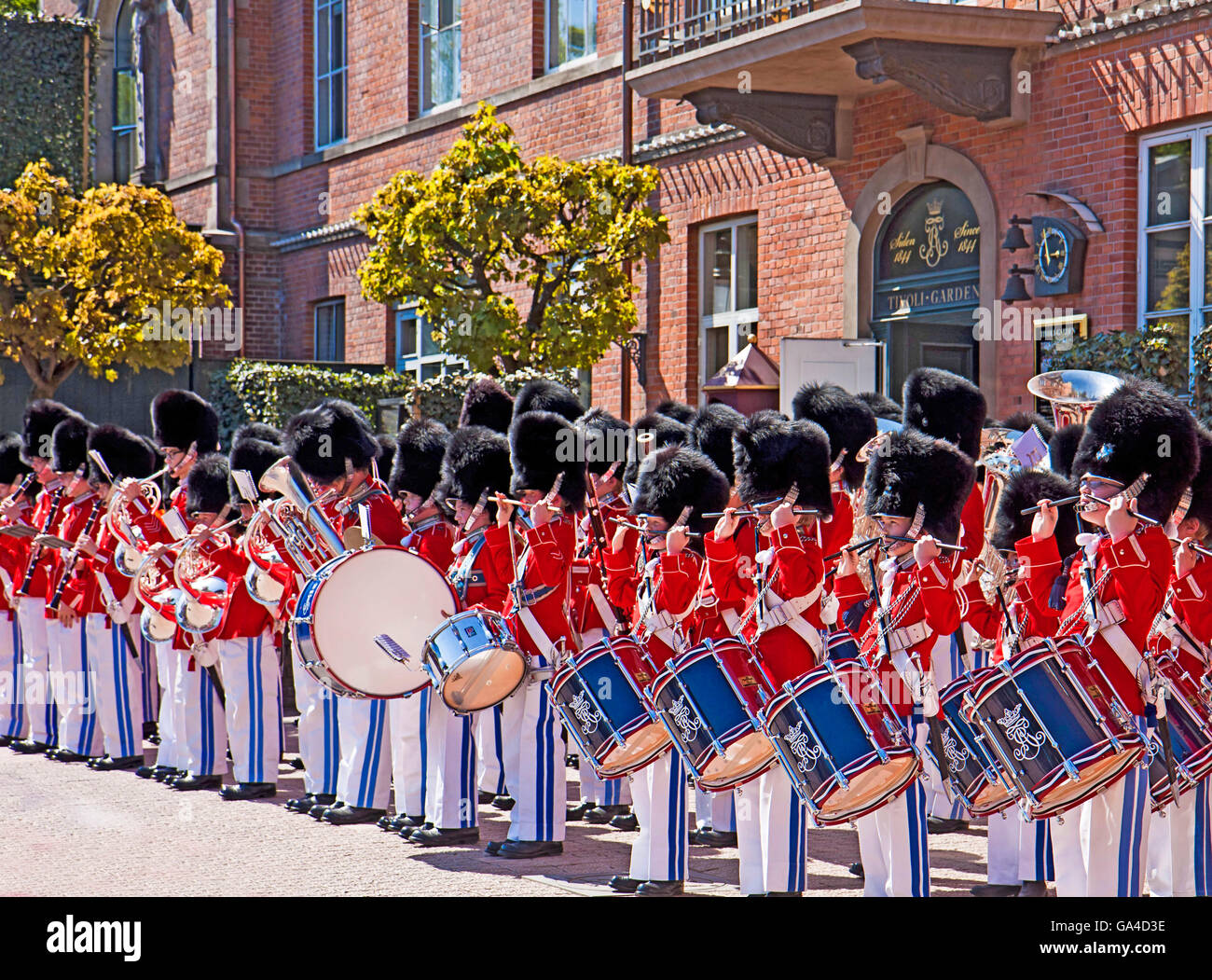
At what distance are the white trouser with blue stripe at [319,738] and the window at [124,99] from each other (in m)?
18.7

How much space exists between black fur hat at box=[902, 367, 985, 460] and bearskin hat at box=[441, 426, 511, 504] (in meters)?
1.76

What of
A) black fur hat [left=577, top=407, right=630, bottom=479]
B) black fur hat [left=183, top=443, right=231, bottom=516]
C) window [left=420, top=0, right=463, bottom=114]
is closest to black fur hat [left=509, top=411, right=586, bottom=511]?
black fur hat [left=577, top=407, right=630, bottom=479]

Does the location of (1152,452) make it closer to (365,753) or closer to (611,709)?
(611,709)

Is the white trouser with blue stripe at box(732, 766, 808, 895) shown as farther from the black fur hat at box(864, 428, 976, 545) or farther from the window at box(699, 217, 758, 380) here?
the window at box(699, 217, 758, 380)

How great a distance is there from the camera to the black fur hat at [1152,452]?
18.0 feet

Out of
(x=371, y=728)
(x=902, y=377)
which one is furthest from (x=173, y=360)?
(x=371, y=728)

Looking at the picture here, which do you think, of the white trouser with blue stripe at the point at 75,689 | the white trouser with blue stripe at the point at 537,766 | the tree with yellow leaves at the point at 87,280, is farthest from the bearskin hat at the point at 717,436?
the tree with yellow leaves at the point at 87,280

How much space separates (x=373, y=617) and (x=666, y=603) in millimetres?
1362

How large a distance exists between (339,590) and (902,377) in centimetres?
729

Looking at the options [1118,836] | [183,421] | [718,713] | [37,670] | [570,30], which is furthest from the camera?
[570,30]

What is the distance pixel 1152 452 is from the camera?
5496mm

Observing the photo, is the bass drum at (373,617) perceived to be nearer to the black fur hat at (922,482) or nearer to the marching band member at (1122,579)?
the black fur hat at (922,482)

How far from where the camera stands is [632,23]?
15984mm

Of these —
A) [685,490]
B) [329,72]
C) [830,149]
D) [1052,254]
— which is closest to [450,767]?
[685,490]
